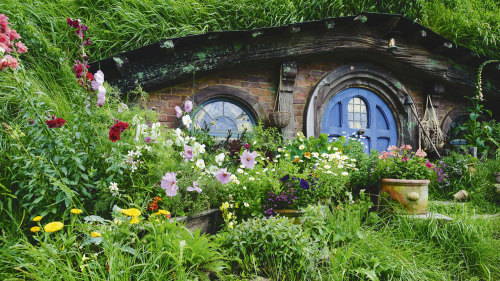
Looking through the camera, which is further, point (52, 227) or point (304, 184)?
point (304, 184)

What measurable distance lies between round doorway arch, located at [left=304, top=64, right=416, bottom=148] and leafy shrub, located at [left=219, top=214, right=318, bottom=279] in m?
3.09

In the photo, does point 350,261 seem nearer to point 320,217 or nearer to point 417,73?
point 320,217

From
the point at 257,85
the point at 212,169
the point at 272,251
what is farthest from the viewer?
the point at 257,85

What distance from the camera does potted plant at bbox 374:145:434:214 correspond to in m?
3.72

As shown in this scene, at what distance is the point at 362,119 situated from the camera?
19.5 feet

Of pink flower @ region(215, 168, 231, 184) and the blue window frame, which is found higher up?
the blue window frame

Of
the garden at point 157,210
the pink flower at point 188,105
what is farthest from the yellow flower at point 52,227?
the pink flower at point 188,105

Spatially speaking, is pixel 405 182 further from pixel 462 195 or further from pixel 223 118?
pixel 223 118

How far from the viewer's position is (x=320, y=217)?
2760 mm

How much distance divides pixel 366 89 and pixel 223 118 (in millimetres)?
2934

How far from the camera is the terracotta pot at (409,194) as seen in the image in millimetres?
3711

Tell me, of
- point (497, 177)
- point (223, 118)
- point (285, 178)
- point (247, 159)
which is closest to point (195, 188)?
point (247, 159)

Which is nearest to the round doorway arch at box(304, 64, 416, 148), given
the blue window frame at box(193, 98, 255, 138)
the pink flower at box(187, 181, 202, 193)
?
the blue window frame at box(193, 98, 255, 138)

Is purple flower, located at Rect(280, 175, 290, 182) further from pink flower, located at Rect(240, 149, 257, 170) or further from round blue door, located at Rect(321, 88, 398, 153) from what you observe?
round blue door, located at Rect(321, 88, 398, 153)
